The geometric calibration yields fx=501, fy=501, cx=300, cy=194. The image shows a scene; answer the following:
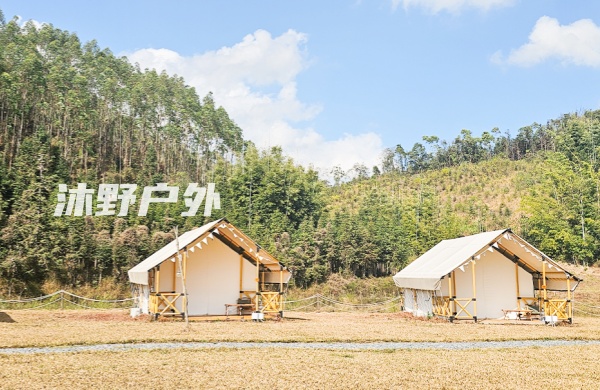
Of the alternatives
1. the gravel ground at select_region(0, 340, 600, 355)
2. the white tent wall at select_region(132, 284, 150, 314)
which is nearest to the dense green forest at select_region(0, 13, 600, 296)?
the white tent wall at select_region(132, 284, 150, 314)

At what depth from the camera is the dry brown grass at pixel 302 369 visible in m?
7.22

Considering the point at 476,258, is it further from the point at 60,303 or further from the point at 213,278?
the point at 60,303

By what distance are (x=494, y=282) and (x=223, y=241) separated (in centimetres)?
1057

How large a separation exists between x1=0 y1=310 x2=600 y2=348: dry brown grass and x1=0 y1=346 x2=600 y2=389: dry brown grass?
6.47 ft

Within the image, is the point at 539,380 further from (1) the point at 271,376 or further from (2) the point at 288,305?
(2) the point at 288,305

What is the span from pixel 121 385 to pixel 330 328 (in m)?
8.91

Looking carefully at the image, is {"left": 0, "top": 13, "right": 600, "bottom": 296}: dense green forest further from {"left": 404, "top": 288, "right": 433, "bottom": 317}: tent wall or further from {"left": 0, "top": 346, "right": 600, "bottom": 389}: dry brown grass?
{"left": 0, "top": 346, "right": 600, "bottom": 389}: dry brown grass

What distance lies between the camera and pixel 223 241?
1947cm

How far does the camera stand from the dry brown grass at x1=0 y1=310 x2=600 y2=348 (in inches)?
470

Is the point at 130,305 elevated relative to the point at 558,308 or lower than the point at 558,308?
lower

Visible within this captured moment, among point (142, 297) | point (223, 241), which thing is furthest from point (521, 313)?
point (142, 297)

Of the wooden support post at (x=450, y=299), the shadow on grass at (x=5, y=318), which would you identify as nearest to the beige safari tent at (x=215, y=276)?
the shadow on grass at (x=5, y=318)

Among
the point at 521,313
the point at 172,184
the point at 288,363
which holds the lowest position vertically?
the point at 521,313

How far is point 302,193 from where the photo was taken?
40.1m
